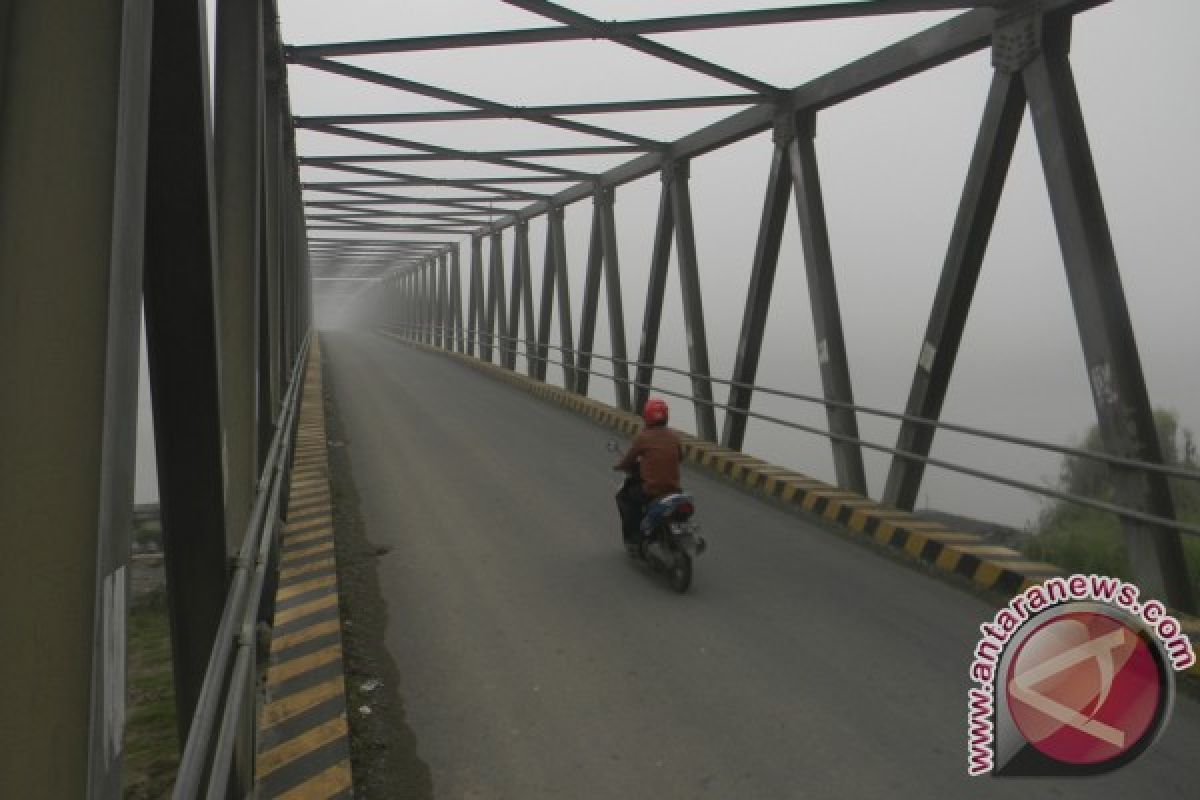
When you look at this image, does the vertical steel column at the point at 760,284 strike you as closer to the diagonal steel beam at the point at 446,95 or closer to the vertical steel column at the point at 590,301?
the diagonal steel beam at the point at 446,95

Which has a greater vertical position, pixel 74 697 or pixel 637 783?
pixel 74 697

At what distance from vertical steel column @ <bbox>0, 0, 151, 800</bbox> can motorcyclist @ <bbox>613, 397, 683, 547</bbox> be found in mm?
4661

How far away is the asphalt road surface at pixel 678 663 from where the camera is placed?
337 centimetres

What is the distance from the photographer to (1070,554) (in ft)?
32.8

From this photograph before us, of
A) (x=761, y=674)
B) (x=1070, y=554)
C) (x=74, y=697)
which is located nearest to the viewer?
(x=74, y=697)

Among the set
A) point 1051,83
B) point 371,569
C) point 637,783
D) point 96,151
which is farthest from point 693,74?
point 96,151

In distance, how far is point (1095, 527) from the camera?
38.6 feet

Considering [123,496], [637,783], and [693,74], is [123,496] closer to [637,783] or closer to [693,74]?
[637,783]

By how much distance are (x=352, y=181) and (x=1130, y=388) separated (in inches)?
573

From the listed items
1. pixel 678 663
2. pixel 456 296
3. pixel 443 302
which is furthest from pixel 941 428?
pixel 443 302

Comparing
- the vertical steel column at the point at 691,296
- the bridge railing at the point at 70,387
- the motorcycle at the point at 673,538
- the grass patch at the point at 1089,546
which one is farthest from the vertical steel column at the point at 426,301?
the bridge railing at the point at 70,387

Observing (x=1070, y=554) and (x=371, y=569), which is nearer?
(x=371, y=569)

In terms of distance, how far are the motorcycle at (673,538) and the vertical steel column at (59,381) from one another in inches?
171

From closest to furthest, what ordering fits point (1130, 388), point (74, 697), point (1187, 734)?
point (74, 697) → point (1187, 734) → point (1130, 388)
